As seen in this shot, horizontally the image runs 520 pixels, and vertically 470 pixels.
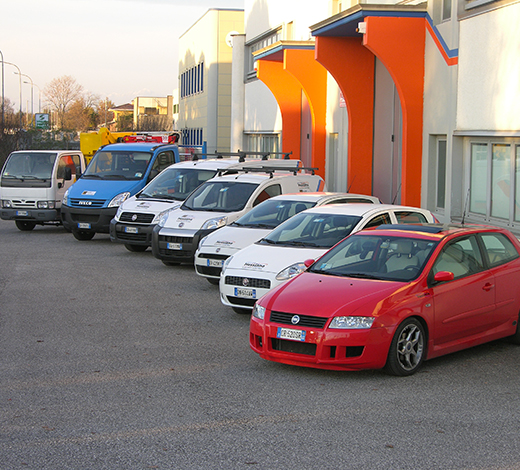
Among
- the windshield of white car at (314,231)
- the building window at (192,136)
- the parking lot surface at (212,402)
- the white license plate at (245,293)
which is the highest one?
the building window at (192,136)

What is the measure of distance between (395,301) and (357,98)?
14974 mm

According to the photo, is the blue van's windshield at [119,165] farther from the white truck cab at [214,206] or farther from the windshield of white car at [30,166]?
the white truck cab at [214,206]

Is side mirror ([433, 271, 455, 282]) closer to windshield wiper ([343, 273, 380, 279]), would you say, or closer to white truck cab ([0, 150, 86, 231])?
windshield wiper ([343, 273, 380, 279])

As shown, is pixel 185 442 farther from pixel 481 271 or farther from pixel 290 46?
pixel 290 46

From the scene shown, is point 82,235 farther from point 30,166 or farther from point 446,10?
point 446,10

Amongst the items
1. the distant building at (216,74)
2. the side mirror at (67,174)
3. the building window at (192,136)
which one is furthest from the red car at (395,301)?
the building window at (192,136)

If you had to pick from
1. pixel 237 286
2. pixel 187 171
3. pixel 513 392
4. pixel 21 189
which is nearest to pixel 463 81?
pixel 187 171

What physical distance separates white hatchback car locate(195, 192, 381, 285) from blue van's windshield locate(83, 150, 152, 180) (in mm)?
7639

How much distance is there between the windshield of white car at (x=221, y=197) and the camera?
15367mm

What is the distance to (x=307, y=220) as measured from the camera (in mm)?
11445

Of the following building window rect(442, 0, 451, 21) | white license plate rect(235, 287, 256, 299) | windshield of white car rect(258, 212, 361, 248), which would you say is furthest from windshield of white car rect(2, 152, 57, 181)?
white license plate rect(235, 287, 256, 299)

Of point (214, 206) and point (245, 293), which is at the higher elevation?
point (214, 206)

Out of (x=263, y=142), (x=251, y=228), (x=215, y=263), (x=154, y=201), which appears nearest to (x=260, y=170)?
(x=154, y=201)

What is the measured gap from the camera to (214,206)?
51.2 ft
